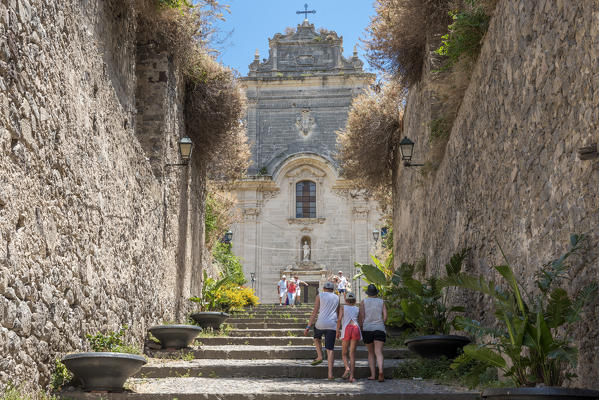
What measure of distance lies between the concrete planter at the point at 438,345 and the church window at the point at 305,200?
2393cm

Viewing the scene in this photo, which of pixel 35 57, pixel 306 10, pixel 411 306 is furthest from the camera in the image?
pixel 306 10

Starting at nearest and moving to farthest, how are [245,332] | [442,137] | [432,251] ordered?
[442,137], [432,251], [245,332]

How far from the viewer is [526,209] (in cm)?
638

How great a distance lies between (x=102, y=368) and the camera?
21.9 feet

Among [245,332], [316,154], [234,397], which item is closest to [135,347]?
[234,397]

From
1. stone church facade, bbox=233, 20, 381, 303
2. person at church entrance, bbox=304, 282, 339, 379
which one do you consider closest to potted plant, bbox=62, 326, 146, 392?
person at church entrance, bbox=304, 282, 339, 379

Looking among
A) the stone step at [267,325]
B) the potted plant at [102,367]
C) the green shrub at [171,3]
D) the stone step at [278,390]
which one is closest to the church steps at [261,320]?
the stone step at [267,325]

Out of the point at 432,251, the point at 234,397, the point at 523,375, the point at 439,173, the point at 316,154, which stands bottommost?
the point at 234,397

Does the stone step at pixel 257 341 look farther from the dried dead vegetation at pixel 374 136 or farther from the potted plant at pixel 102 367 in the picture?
the dried dead vegetation at pixel 374 136

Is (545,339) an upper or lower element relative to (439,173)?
lower

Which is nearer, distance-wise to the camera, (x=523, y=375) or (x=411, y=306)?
(x=523, y=375)

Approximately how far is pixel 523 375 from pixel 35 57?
4.83 m

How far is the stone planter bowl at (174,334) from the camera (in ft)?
31.8

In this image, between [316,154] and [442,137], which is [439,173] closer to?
[442,137]
